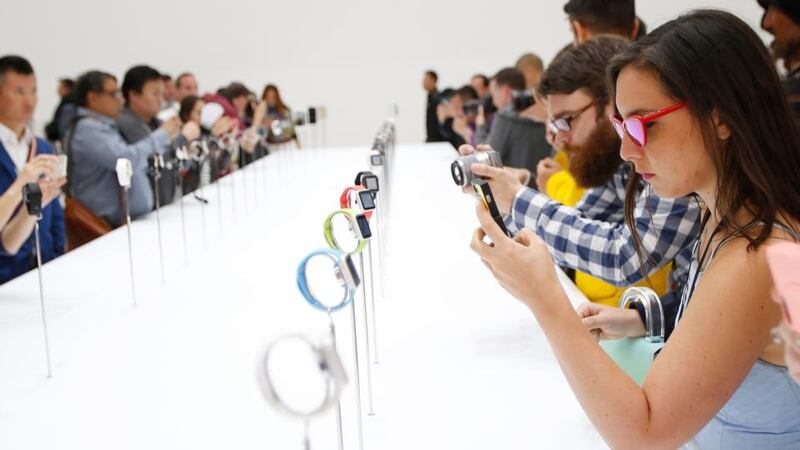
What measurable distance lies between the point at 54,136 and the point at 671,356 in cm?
538

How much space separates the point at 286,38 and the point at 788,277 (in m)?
8.75

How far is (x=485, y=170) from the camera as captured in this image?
4.19ft

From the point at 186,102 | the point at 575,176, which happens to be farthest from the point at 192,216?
the point at 575,176

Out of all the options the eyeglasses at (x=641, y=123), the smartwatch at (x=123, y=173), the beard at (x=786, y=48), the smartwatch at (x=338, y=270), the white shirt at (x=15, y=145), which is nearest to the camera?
the smartwatch at (x=338, y=270)

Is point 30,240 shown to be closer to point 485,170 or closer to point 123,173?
point 123,173

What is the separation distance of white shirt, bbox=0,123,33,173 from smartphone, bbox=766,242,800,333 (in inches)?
95.2

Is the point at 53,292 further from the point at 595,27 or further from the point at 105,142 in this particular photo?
the point at 595,27

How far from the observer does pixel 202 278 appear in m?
1.87

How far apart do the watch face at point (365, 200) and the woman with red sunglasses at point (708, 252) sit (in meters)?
0.25

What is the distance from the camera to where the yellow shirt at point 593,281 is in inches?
59.8

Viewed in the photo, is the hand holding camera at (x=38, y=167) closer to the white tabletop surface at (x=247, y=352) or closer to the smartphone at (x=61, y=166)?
the smartphone at (x=61, y=166)

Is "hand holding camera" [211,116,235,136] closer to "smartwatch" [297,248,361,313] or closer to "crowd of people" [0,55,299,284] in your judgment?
"crowd of people" [0,55,299,284]

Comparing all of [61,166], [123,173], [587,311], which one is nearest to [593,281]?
[587,311]

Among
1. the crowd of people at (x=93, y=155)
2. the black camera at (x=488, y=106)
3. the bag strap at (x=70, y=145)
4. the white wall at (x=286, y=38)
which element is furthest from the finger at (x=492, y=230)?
the white wall at (x=286, y=38)
